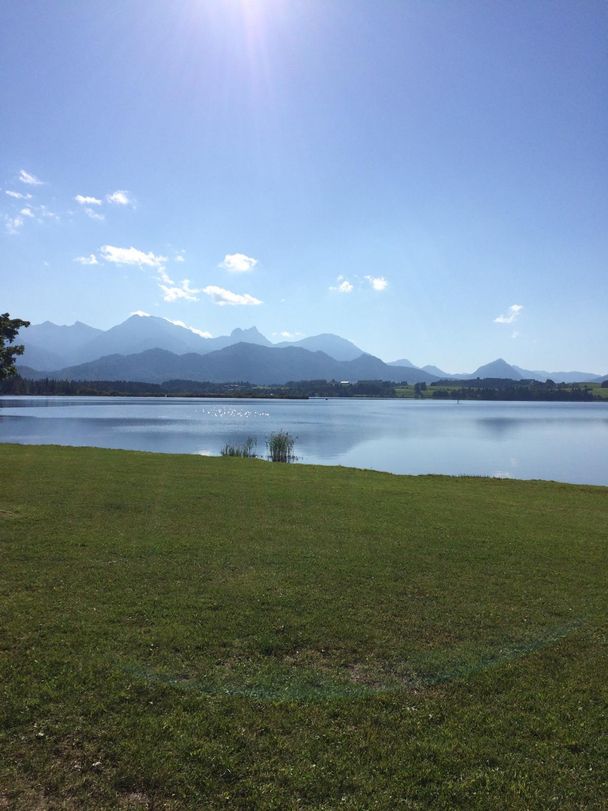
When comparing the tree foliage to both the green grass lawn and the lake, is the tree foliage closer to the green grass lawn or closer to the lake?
the green grass lawn

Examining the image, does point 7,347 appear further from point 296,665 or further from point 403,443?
point 403,443

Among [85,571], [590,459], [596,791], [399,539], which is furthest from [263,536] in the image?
[590,459]

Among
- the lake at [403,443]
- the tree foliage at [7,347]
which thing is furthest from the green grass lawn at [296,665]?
the lake at [403,443]

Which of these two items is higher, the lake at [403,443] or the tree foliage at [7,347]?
the tree foliage at [7,347]

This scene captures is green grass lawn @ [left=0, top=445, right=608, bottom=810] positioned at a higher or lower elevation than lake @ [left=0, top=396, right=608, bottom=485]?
higher

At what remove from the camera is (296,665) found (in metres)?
5.89

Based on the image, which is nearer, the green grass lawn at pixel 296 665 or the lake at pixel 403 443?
the green grass lawn at pixel 296 665

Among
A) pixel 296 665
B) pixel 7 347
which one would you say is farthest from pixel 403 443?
pixel 296 665

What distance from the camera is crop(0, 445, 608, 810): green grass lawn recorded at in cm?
408

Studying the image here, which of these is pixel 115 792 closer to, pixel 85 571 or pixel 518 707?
pixel 518 707

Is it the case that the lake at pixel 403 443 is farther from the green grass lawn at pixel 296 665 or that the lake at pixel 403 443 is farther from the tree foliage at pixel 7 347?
the green grass lawn at pixel 296 665

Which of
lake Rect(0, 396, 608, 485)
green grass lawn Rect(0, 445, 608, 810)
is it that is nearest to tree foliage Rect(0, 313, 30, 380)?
green grass lawn Rect(0, 445, 608, 810)

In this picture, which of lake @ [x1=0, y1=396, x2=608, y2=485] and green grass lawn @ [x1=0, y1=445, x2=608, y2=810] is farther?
lake @ [x1=0, y1=396, x2=608, y2=485]

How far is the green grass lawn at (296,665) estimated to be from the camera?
13.4ft
